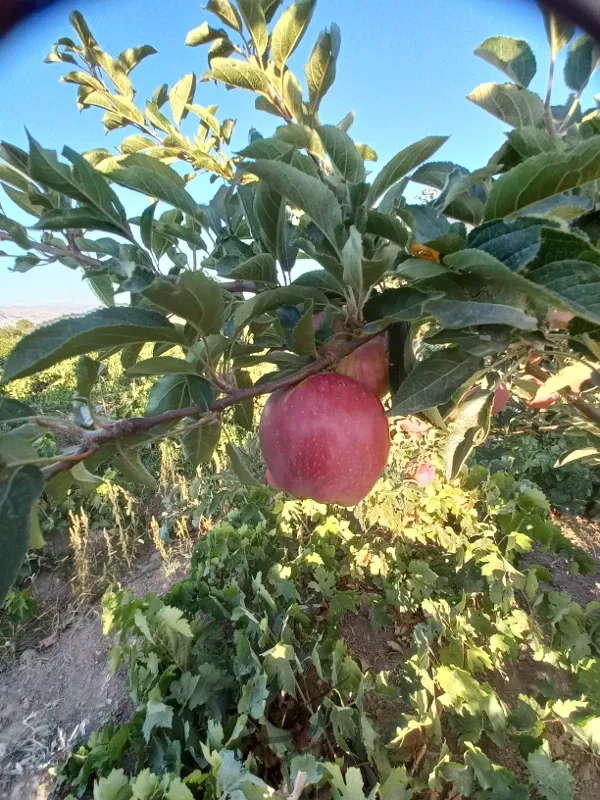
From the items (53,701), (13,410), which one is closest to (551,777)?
(13,410)

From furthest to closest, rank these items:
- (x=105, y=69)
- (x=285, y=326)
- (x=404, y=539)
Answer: (x=404, y=539)
(x=105, y=69)
(x=285, y=326)

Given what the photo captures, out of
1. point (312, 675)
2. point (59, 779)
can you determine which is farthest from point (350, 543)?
point (59, 779)

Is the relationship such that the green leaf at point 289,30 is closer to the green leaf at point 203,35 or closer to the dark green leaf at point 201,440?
the green leaf at point 203,35

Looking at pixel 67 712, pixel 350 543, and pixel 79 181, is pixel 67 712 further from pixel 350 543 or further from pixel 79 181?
pixel 79 181

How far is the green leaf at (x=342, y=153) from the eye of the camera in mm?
425

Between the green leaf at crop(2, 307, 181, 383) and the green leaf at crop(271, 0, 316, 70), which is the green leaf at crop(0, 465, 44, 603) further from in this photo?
the green leaf at crop(271, 0, 316, 70)

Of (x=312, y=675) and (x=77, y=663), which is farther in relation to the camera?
(x=77, y=663)

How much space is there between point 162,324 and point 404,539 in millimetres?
1893

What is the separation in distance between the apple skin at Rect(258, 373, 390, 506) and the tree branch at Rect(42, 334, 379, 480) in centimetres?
2

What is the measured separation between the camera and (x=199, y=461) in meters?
0.57

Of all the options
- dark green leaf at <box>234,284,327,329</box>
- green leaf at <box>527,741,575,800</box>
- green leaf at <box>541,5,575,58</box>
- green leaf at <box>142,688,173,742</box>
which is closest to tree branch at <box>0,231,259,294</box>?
dark green leaf at <box>234,284,327,329</box>

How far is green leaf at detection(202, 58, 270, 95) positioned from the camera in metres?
0.56

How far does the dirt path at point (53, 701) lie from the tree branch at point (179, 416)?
1.69 metres

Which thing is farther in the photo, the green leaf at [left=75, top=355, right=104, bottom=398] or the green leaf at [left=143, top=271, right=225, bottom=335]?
the green leaf at [left=75, top=355, right=104, bottom=398]
